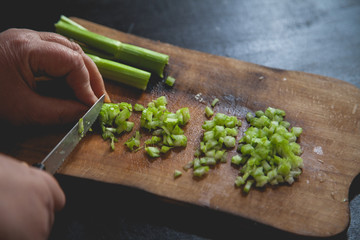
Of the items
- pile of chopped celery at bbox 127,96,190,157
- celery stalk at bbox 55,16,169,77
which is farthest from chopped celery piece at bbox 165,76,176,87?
pile of chopped celery at bbox 127,96,190,157

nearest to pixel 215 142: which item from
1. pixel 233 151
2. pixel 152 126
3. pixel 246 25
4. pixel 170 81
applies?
pixel 233 151

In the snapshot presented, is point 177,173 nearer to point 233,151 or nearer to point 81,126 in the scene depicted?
point 233,151

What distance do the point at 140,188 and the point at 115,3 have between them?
8.61 ft

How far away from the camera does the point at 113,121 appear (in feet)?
7.98

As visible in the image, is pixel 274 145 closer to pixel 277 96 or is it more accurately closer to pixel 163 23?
pixel 277 96

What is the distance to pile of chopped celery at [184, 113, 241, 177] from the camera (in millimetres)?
2223

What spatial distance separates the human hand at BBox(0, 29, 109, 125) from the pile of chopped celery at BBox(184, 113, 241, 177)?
2.83 ft

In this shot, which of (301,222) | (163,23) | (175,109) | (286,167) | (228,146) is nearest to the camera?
(301,222)

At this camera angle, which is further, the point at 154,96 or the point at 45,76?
the point at 154,96

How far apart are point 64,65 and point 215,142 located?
3.88 ft

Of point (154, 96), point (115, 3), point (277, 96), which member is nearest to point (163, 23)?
point (115, 3)

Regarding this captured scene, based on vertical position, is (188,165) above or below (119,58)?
below

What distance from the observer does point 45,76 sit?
2355mm

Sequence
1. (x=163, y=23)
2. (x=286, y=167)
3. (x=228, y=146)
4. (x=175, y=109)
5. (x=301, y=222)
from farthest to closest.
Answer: (x=163, y=23), (x=175, y=109), (x=228, y=146), (x=286, y=167), (x=301, y=222)
